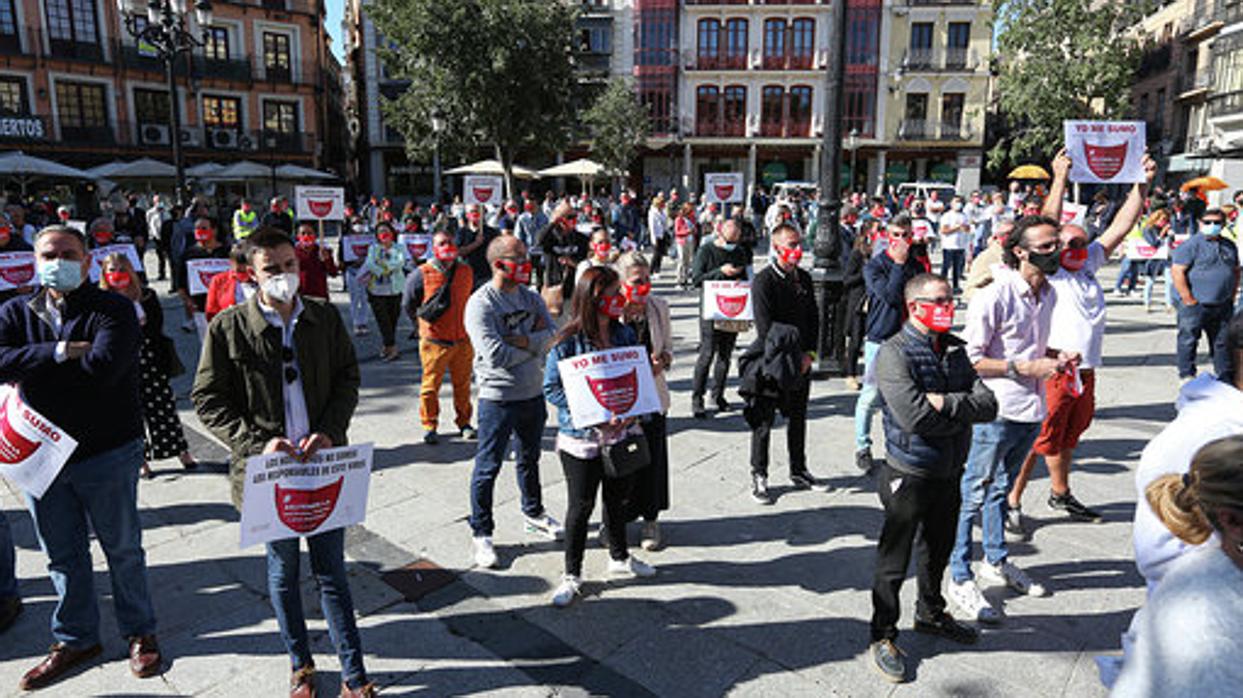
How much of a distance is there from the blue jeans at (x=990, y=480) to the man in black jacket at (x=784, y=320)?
1.43m

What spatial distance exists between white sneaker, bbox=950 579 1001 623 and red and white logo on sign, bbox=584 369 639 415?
196cm

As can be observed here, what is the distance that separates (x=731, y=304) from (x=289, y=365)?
14.8 feet

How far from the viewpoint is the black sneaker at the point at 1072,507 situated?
497 cm

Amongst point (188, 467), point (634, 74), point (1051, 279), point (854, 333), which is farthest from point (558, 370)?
point (634, 74)

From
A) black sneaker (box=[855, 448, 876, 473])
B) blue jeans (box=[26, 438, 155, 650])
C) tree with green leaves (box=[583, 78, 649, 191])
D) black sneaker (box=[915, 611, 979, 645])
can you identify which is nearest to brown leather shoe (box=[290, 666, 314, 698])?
blue jeans (box=[26, 438, 155, 650])

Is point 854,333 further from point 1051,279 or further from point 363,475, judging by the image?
point 363,475

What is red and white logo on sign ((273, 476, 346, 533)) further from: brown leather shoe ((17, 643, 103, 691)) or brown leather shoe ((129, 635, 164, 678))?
brown leather shoe ((17, 643, 103, 691))

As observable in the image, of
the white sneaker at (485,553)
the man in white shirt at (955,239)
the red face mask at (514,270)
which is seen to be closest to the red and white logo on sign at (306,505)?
the white sneaker at (485,553)

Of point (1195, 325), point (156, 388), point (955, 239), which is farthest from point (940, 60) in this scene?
point (156, 388)

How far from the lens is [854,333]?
8133mm

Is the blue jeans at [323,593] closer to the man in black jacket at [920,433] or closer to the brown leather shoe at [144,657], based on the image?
the brown leather shoe at [144,657]

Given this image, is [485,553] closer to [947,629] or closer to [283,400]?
[283,400]

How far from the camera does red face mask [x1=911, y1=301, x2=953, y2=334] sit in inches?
129

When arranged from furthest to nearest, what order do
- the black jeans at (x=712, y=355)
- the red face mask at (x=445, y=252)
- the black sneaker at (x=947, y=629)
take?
the black jeans at (x=712, y=355)
the red face mask at (x=445, y=252)
the black sneaker at (x=947, y=629)
